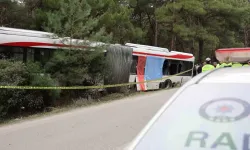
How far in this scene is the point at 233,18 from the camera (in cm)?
4109

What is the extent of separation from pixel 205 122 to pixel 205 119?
1.2 inches

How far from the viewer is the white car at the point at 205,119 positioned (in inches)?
93.4

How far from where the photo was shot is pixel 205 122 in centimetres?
252

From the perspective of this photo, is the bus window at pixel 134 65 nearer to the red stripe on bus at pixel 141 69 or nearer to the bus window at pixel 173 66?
the red stripe on bus at pixel 141 69

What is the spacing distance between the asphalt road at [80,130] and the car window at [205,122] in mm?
5022

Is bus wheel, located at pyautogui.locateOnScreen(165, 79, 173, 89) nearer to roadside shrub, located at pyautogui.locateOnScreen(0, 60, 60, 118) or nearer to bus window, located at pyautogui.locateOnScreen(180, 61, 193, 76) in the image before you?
bus window, located at pyautogui.locateOnScreen(180, 61, 193, 76)

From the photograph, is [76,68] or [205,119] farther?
[76,68]

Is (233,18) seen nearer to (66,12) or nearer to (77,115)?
(66,12)

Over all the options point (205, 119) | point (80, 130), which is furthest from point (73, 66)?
point (205, 119)

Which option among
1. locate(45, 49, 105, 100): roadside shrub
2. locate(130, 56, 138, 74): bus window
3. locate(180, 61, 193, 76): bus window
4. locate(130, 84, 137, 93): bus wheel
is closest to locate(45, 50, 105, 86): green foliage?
locate(45, 49, 105, 100): roadside shrub

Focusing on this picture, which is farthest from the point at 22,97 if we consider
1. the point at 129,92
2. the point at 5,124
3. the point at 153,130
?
the point at 153,130

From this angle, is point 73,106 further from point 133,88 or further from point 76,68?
point 133,88

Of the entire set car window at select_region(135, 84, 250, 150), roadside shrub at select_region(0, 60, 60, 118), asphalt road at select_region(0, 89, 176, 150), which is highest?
car window at select_region(135, 84, 250, 150)

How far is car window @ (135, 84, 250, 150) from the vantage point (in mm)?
2363
